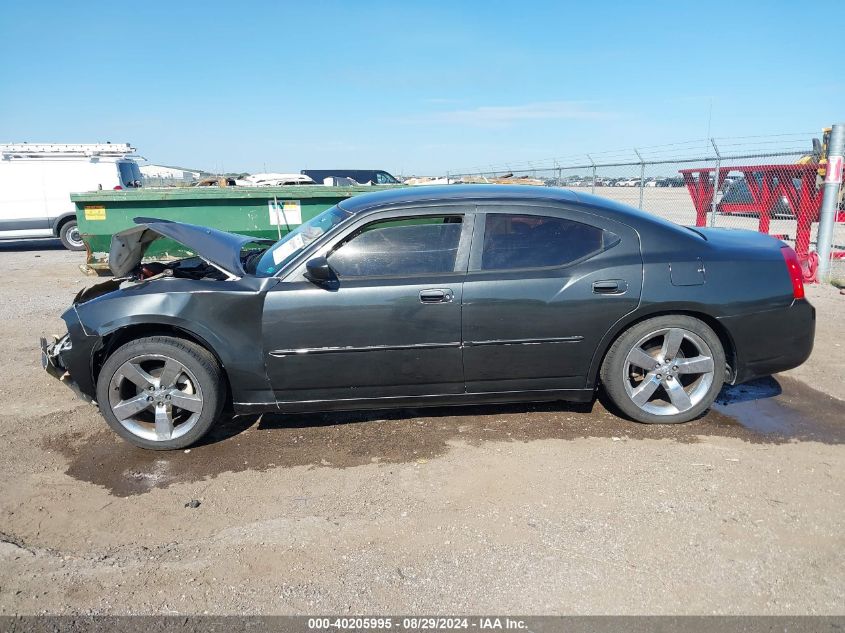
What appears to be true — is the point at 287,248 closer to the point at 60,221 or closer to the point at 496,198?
the point at 496,198

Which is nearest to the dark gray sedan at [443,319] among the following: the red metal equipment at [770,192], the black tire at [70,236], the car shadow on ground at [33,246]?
the red metal equipment at [770,192]

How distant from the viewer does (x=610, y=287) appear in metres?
3.86

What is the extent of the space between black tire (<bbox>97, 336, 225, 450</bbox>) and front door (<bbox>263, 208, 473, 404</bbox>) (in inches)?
15.3

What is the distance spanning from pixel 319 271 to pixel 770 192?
39.6 ft

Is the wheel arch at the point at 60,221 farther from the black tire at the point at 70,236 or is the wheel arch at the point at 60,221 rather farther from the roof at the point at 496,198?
the roof at the point at 496,198

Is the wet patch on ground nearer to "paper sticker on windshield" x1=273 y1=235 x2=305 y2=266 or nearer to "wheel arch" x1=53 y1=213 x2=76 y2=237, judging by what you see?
"paper sticker on windshield" x1=273 y1=235 x2=305 y2=266

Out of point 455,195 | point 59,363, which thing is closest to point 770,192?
point 455,195

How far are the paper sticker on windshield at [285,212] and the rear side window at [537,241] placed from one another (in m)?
6.32

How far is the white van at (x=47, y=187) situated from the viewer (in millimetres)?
14109

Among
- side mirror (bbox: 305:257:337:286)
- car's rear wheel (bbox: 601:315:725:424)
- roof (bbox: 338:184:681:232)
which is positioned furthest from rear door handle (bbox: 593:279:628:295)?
side mirror (bbox: 305:257:337:286)

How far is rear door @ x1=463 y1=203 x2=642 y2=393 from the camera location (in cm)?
380

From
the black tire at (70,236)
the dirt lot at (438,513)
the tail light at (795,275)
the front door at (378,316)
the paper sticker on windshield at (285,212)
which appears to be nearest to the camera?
the dirt lot at (438,513)

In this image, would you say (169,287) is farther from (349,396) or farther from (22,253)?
(22,253)

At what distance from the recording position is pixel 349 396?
3.89m
